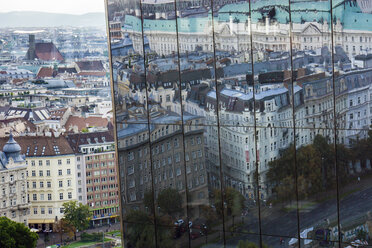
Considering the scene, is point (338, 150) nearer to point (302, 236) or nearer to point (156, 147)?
point (302, 236)

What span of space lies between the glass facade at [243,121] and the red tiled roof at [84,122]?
39.2m

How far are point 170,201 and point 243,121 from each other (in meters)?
0.85

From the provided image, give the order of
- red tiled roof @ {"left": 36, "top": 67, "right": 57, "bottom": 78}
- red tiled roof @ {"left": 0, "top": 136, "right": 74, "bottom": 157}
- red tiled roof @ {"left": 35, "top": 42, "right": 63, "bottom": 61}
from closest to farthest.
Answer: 1. red tiled roof @ {"left": 0, "top": 136, "right": 74, "bottom": 157}
2. red tiled roof @ {"left": 36, "top": 67, "right": 57, "bottom": 78}
3. red tiled roof @ {"left": 35, "top": 42, "right": 63, "bottom": 61}

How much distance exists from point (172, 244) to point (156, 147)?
0.68m

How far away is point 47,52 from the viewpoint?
5684cm

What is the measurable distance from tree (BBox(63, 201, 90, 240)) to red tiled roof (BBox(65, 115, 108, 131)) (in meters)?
6.14

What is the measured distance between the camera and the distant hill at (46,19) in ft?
206

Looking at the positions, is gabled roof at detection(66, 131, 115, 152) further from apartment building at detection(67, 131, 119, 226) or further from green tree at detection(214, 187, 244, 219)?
green tree at detection(214, 187, 244, 219)

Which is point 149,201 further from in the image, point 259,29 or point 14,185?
point 14,185

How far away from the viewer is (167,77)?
5441mm

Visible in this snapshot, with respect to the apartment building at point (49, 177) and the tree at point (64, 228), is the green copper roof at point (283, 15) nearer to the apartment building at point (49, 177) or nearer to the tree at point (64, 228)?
the tree at point (64, 228)

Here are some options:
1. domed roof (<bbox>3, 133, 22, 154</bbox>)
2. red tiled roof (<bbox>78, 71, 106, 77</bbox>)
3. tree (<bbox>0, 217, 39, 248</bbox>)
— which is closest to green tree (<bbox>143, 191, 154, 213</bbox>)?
tree (<bbox>0, 217, 39, 248</bbox>)

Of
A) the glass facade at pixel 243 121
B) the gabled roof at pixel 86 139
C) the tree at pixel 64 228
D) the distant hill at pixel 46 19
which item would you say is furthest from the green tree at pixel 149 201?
the distant hill at pixel 46 19

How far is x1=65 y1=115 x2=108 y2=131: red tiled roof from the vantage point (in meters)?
45.0
